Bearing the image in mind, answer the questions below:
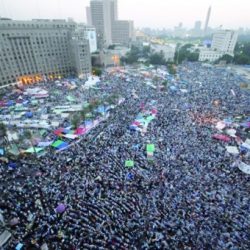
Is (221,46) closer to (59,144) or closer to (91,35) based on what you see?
(91,35)

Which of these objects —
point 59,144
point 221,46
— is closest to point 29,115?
point 59,144

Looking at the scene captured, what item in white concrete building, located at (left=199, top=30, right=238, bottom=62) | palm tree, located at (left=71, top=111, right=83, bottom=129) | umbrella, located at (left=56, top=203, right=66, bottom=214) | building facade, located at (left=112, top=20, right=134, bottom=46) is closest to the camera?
umbrella, located at (left=56, top=203, right=66, bottom=214)

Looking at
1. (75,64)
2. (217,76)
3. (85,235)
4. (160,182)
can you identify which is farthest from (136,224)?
(217,76)

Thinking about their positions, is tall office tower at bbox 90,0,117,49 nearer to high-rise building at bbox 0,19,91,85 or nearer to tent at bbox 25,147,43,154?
high-rise building at bbox 0,19,91,85

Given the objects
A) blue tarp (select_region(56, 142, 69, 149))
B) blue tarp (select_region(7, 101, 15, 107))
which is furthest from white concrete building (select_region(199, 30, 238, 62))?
blue tarp (select_region(56, 142, 69, 149))

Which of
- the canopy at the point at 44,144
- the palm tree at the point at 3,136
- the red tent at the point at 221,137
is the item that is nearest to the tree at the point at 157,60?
the red tent at the point at 221,137

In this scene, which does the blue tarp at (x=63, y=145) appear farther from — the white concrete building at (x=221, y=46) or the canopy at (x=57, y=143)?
the white concrete building at (x=221, y=46)
